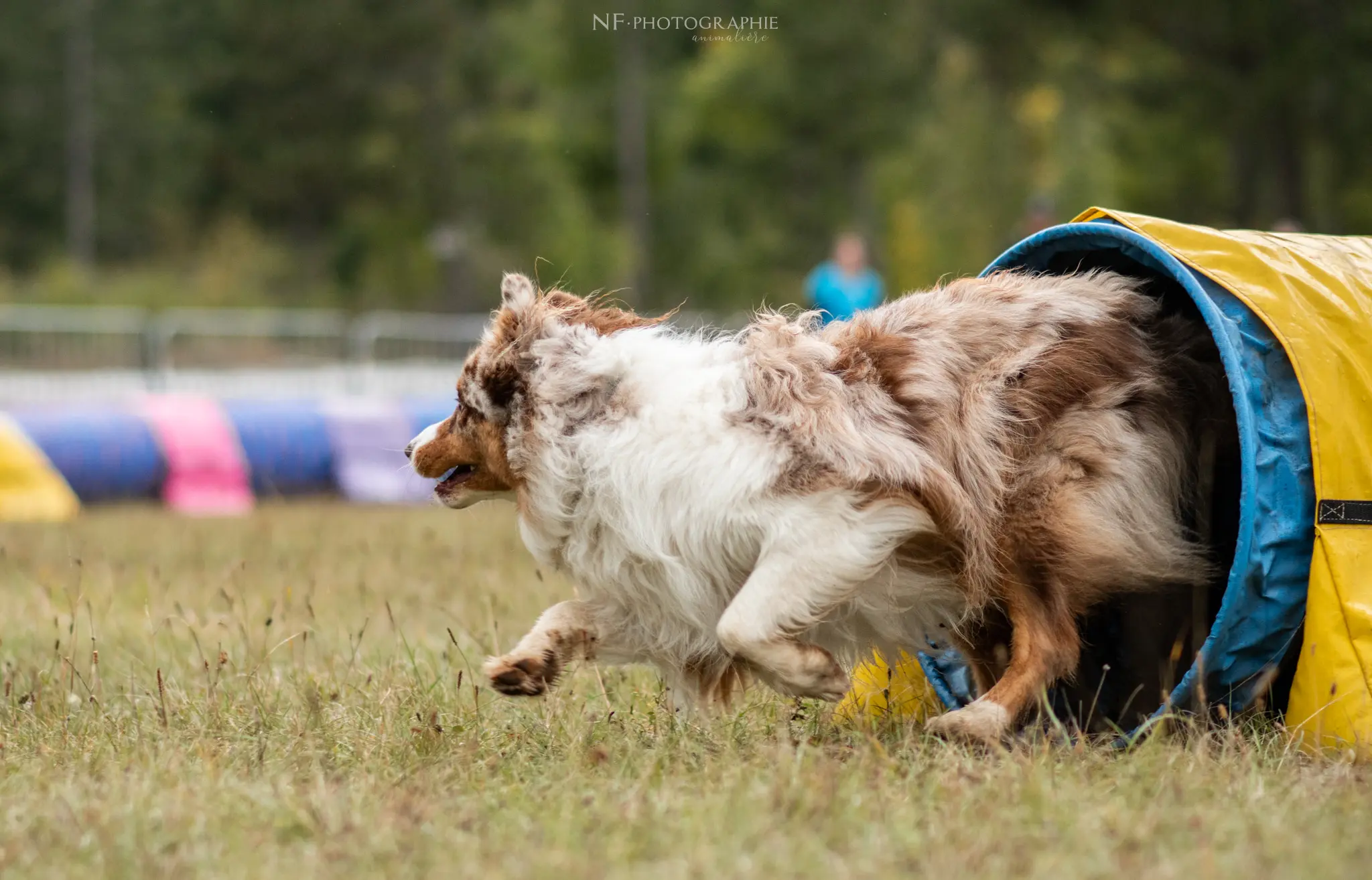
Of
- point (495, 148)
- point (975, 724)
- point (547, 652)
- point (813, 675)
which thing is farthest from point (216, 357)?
point (495, 148)

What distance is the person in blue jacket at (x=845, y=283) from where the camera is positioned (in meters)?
14.0

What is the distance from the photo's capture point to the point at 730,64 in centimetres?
3922

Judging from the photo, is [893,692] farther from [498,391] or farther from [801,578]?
[498,391]

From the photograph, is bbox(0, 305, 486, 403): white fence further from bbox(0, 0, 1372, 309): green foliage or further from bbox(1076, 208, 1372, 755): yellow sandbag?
bbox(1076, 208, 1372, 755): yellow sandbag

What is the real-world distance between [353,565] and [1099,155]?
1526 inches

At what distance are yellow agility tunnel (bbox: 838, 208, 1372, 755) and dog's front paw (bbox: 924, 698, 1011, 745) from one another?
0.44 metres

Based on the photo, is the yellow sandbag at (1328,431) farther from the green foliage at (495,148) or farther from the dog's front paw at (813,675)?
the green foliage at (495,148)

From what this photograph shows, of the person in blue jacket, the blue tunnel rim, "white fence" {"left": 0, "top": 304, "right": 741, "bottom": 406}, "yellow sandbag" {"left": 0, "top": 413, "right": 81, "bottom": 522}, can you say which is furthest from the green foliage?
the blue tunnel rim

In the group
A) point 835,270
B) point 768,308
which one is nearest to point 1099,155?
point 835,270

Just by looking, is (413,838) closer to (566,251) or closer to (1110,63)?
(1110,63)

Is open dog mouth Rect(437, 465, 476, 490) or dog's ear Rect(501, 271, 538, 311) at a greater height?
dog's ear Rect(501, 271, 538, 311)

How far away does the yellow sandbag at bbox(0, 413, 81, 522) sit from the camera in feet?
38.9

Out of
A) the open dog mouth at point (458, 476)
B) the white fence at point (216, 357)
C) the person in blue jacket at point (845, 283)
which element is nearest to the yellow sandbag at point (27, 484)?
the white fence at point (216, 357)

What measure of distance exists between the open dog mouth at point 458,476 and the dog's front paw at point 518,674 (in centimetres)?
61
